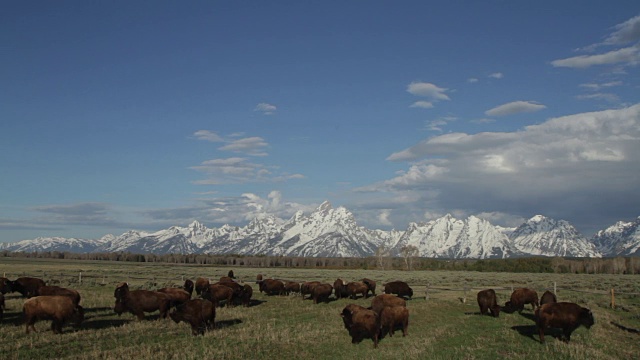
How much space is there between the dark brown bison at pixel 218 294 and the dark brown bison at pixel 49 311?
414 inches

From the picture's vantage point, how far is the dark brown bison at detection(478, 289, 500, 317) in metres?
25.6

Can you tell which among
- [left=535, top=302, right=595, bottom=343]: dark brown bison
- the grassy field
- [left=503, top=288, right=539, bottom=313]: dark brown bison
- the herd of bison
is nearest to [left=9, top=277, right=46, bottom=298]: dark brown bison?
the herd of bison

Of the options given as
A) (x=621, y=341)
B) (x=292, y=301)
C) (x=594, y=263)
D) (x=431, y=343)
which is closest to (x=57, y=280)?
(x=292, y=301)

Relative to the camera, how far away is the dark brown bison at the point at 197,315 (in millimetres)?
19031

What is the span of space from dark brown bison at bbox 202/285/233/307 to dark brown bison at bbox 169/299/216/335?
332 inches

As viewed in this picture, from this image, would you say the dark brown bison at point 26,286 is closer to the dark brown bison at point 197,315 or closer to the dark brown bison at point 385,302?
the dark brown bison at point 197,315

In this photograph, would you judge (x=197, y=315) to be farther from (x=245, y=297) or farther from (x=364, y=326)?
(x=245, y=297)

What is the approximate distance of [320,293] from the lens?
32.7 m

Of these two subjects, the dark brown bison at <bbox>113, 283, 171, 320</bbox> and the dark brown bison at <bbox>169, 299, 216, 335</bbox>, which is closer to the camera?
the dark brown bison at <bbox>169, 299, 216, 335</bbox>

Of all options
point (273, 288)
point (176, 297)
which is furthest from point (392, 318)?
point (273, 288)

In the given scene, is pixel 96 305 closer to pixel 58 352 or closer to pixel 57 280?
pixel 58 352

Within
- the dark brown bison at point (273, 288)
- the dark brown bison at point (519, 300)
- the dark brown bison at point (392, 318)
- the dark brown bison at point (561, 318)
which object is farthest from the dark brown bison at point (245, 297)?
the dark brown bison at point (561, 318)

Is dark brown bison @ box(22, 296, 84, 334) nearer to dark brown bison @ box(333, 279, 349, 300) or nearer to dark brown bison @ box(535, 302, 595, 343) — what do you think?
dark brown bison @ box(535, 302, 595, 343)

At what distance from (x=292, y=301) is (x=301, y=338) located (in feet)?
49.8
